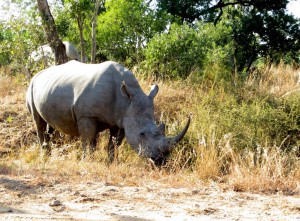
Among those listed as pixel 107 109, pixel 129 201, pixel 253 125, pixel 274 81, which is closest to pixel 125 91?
pixel 107 109

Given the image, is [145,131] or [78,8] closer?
[145,131]

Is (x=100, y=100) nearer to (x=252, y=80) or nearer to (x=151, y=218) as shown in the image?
(x=151, y=218)

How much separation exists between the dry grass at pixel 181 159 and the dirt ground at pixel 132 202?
32 cm

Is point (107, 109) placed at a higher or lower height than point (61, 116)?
higher

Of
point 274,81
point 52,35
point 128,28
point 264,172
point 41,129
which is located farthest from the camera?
point 128,28

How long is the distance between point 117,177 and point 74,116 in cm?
210

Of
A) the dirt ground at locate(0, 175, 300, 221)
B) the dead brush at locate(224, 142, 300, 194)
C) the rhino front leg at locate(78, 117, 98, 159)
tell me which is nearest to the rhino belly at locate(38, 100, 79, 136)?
the rhino front leg at locate(78, 117, 98, 159)

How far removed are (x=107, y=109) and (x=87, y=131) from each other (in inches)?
17.9

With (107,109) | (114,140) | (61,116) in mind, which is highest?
(107,109)

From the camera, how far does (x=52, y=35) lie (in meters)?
11.9

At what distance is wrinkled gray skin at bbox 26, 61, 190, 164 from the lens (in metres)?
7.79

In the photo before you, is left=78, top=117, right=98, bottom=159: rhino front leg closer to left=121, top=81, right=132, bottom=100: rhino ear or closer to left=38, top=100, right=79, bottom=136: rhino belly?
left=38, top=100, right=79, bottom=136: rhino belly

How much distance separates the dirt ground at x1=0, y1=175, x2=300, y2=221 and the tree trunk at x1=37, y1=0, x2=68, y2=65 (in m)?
5.78

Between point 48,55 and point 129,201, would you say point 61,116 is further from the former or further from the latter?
point 48,55
